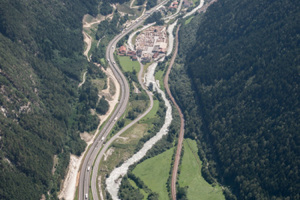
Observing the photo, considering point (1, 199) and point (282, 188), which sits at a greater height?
point (1, 199)

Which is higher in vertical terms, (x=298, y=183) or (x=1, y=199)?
(x=1, y=199)

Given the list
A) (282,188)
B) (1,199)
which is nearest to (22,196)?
(1,199)

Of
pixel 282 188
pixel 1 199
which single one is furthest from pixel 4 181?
pixel 282 188

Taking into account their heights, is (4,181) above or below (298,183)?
above

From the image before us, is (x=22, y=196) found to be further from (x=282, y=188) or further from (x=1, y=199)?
(x=282, y=188)

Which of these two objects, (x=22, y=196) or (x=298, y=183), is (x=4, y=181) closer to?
(x=22, y=196)

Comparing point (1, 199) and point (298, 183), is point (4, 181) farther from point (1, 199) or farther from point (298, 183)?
point (298, 183)

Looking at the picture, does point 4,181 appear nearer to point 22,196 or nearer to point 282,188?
point 22,196
